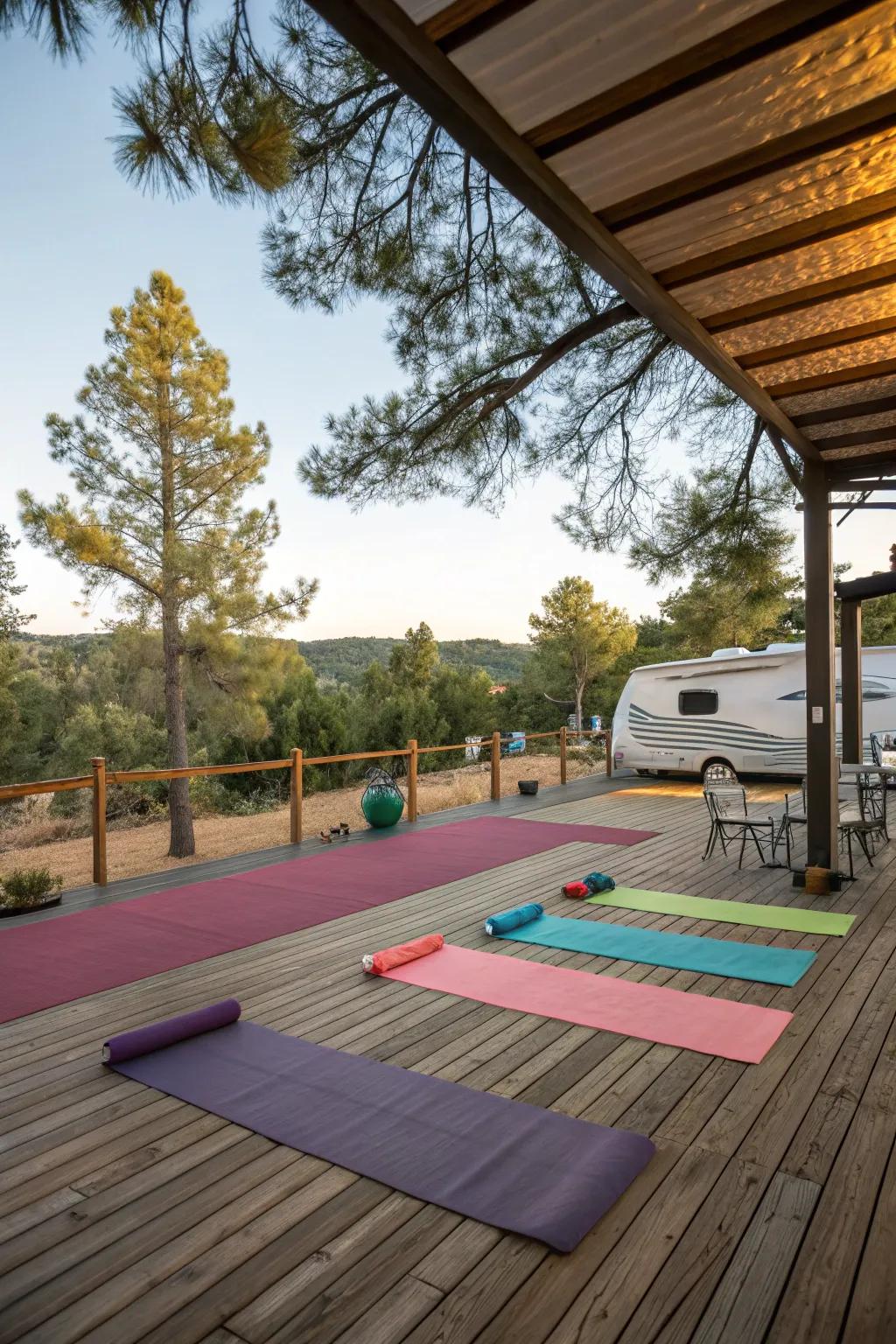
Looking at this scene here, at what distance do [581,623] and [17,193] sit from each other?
1929cm

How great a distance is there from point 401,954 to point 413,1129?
1666 millimetres

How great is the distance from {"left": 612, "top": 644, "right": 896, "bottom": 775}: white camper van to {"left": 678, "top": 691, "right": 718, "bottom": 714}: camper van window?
1 centimetres

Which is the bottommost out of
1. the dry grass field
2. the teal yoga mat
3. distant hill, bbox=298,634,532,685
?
the dry grass field

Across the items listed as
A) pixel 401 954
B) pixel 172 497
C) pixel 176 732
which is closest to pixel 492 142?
pixel 401 954

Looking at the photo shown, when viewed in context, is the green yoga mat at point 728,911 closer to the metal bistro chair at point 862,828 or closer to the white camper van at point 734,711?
the metal bistro chair at point 862,828

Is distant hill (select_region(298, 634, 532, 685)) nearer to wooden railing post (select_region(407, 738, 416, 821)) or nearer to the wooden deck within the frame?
wooden railing post (select_region(407, 738, 416, 821))

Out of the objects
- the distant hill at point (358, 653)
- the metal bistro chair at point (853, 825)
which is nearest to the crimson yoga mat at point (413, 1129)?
the metal bistro chair at point (853, 825)

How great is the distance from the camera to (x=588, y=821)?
882 cm

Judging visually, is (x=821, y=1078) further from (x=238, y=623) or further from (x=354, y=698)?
(x=354, y=698)

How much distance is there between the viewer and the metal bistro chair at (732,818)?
643 centimetres

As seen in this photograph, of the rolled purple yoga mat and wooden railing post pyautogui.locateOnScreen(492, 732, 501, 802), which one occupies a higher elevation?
wooden railing post pyautogui.locateOnScreen(492, 732, 501, 802)

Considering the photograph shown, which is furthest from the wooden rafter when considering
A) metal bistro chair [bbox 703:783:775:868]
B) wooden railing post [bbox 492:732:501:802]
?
wooden railing post [bbox 492:732:501:802]

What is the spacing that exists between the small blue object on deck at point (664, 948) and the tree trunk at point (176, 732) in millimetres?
8363

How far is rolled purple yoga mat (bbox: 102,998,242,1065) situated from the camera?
309 cm
